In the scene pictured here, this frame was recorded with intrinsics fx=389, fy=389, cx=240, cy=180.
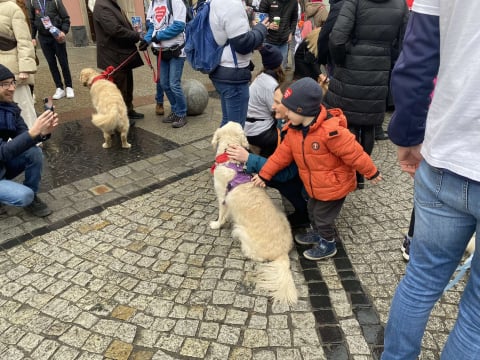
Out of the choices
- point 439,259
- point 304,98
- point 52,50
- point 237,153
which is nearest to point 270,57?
point 237,153

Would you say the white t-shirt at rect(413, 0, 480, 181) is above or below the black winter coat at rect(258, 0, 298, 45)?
above

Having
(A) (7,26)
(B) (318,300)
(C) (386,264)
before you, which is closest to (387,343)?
(B) (318,300)

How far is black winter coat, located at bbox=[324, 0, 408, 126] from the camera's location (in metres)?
3.75

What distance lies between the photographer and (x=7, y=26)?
15.4ft

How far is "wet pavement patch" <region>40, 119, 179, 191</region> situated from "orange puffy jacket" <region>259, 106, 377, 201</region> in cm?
A: 269

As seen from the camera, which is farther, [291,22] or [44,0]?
[291,22]

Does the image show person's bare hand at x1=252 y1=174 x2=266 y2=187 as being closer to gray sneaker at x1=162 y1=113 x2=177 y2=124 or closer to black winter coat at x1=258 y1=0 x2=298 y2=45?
gray sneaker at x1=162 y1=113 x2=177 y2=124

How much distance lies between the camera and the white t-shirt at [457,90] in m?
1.33

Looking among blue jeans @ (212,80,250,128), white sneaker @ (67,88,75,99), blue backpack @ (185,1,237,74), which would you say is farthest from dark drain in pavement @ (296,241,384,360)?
white sneaker @ (67,88,75,99)

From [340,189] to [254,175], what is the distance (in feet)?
2.64

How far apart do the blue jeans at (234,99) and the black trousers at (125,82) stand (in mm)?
2393

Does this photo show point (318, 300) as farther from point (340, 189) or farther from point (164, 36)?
point (164, 36)

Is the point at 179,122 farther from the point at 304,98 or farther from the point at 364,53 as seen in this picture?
the point at 304,98

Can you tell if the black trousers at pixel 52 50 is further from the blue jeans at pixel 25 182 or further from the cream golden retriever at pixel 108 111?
the blue jeans at pixel 25 182
